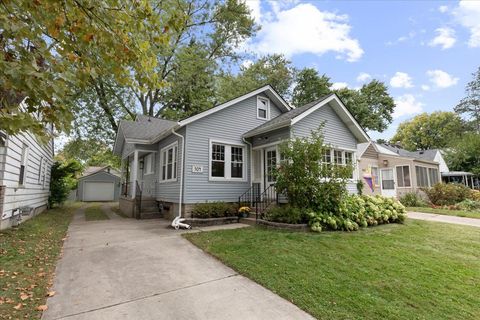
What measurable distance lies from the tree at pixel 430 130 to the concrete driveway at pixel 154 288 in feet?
161

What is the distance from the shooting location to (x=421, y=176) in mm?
19875

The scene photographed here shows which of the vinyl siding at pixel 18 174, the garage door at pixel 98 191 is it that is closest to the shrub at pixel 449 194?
the vinyl siding at pixel 18 174

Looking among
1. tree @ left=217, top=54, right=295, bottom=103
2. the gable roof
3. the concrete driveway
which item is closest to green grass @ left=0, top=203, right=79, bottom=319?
the concrete driveway

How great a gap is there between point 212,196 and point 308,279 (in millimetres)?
6624

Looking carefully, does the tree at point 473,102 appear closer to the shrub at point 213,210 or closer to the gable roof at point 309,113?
the gable roof at point 309,113

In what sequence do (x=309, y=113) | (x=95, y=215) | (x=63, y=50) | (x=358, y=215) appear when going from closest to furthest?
(x=63, y=50) → (x=358, y=215) → (x=309, y=113) → (x=95, y=215)

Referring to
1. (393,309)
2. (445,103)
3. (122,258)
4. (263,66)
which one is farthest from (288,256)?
(445,103)

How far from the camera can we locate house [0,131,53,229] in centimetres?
707

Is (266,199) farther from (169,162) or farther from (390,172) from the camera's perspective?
(390,172)

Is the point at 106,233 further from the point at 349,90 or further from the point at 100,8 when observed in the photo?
the point at 349,90

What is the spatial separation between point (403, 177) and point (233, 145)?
50.4ft

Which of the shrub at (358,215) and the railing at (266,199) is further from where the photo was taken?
the railing at (266,199)

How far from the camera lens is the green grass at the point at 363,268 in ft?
10.9

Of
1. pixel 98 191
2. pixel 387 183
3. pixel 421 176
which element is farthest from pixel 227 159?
pixel 98 191
